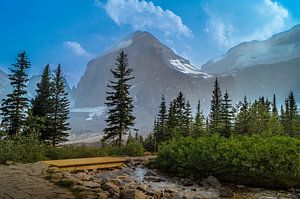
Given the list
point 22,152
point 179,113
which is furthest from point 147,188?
point 179,113

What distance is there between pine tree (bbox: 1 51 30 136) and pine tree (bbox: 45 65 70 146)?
2.01m

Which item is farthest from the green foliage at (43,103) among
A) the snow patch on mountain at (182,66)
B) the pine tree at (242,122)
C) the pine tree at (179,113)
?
the snow patch on mountain at (182,66)

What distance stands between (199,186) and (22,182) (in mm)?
4364

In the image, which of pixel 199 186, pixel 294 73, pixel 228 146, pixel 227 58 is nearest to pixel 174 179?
pixel 199 186

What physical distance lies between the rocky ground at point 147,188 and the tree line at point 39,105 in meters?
10.4

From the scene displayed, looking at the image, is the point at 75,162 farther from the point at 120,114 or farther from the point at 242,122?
the point at 242,122

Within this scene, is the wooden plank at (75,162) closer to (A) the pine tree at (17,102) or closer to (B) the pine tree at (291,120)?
(A) the pine tree at (17,102)

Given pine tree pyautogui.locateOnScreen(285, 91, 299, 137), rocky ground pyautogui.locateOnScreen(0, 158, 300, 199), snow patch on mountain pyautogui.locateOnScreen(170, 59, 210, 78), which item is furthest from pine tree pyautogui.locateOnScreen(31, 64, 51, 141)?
snow patch on mountain pyautogui.locateOnScreen(170, 59, 210, 78)

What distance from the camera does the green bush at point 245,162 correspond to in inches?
283

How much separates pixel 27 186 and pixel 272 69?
147 m

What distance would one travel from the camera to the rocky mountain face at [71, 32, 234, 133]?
133750mm

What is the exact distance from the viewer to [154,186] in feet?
24.4

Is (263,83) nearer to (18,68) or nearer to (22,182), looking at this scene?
(18,68)

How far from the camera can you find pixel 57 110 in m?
21.0
